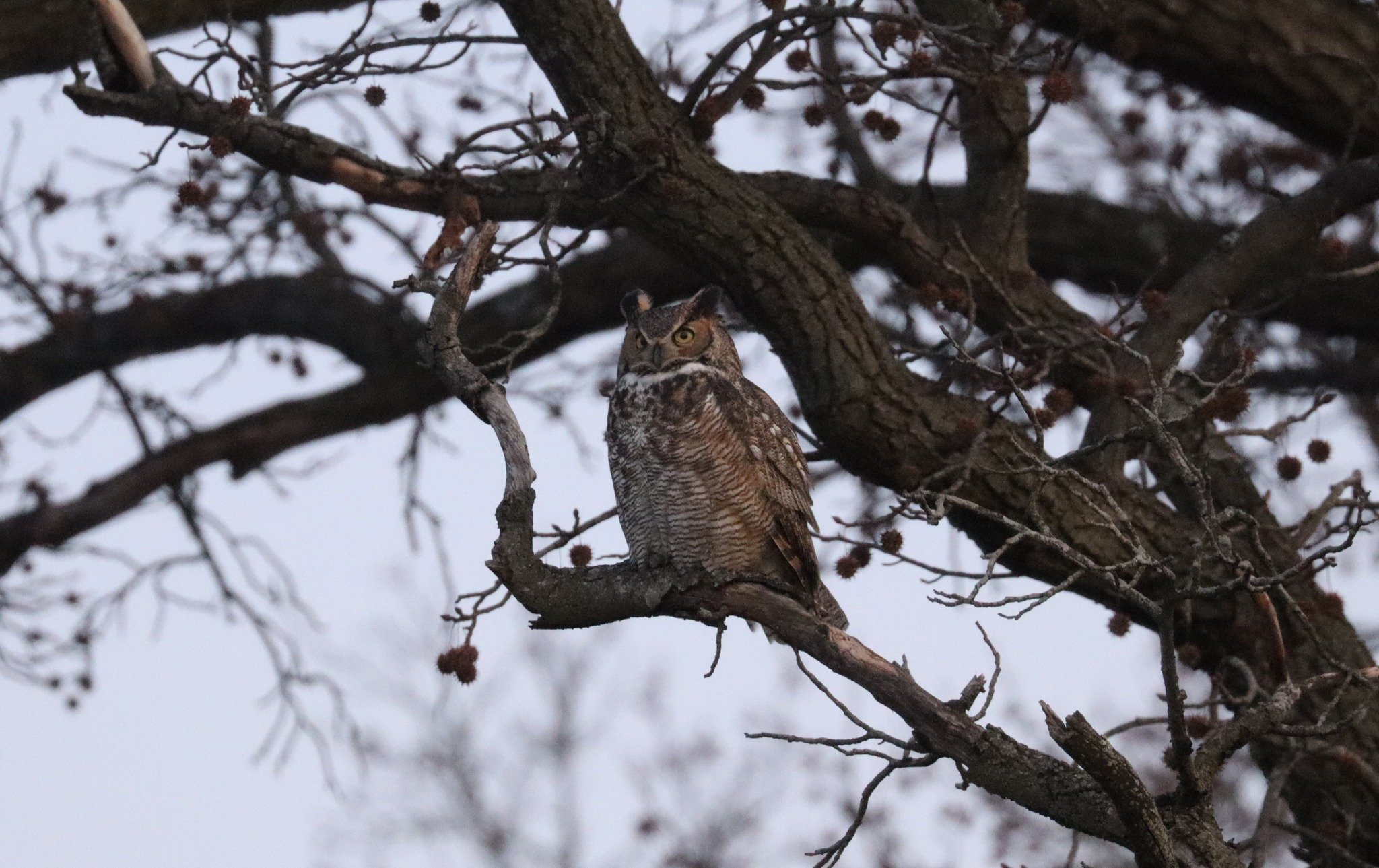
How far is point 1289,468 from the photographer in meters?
4.18

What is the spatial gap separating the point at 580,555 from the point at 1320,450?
2068mm

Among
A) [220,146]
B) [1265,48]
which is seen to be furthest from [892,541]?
A: [1265,48]

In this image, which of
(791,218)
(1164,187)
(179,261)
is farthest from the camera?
(1164,187)

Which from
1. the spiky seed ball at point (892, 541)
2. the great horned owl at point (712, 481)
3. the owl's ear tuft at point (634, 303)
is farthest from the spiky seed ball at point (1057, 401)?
the owl's ear tuft at point (634, 303)

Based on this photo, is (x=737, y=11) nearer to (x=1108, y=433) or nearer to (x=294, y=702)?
(x=1108, y=433)

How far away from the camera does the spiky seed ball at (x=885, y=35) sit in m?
4.19

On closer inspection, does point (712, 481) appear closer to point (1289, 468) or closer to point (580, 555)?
point (580, 555)

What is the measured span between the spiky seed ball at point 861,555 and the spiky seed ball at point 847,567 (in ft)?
0.05

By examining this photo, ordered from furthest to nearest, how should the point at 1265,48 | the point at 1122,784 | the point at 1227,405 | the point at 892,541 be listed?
the point at 1265,48
the point at 1227,405
the point at 892,541
the point at 1122,784

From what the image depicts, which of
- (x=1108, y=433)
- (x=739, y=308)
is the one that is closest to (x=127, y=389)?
(x=739, y=308)

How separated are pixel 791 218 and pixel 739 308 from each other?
296 mm

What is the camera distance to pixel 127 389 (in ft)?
19.3

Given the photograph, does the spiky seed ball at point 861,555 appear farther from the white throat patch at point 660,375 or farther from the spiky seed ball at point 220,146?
the spiky seed ball at point 220,146

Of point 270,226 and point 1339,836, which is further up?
point 270,226
